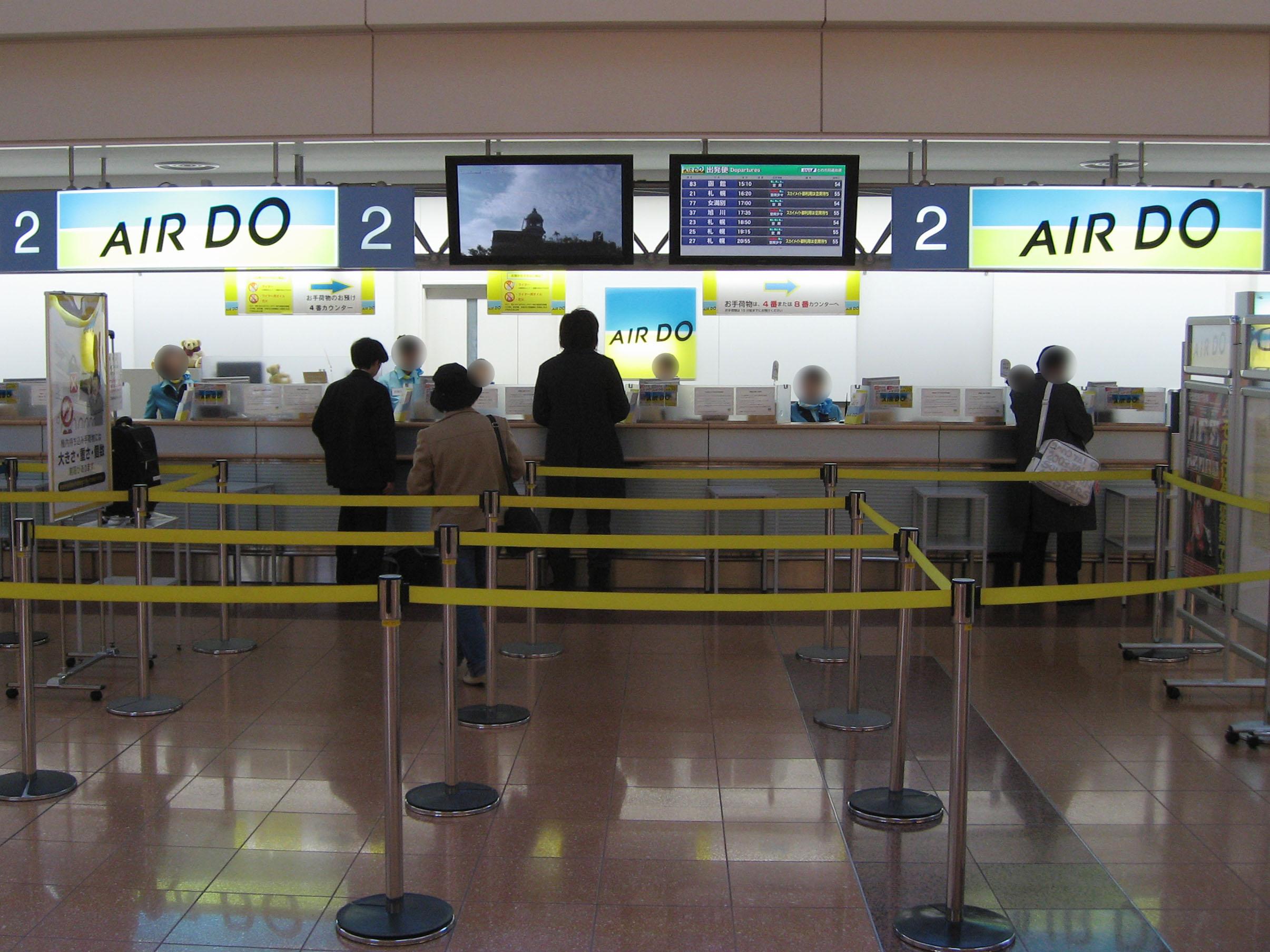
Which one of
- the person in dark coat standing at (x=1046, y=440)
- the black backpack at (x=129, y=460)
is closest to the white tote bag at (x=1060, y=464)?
the person in dark coat standing at (x=1046, y=440)

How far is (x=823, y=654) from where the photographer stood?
5.77 metres

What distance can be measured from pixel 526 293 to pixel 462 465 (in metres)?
4.84

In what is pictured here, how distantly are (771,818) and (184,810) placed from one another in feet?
6.12

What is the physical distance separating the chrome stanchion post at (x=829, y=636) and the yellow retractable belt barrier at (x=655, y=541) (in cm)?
105

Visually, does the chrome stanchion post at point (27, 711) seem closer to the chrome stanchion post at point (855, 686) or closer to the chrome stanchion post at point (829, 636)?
the chrome stanchion post at point (855, 686)

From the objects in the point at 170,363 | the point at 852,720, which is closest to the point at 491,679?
the point at 852,720

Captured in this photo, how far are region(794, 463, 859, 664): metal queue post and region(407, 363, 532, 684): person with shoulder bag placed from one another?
138 cm

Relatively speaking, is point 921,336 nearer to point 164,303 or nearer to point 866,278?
point 866,278

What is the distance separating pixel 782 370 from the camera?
11.5 metres

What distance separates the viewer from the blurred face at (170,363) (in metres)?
8.35

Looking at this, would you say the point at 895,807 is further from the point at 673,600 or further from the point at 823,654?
the point at 823,654

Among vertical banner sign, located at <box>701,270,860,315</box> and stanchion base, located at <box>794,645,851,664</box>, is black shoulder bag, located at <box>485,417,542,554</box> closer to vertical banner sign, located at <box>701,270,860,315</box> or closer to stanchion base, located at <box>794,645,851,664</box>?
stanchion base, located at <box>794,645,851,664</box>

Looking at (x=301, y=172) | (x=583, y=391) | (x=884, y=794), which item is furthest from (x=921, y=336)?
(x=884, y=794)

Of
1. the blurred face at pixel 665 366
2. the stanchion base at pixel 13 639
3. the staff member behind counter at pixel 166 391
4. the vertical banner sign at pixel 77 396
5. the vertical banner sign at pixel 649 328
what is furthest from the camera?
the vertical banner sign at pixel 649 328
